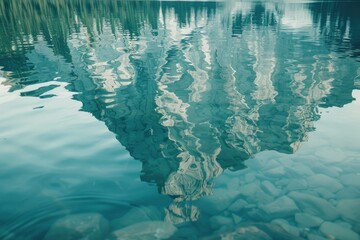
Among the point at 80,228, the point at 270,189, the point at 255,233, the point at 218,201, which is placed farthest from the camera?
the point at 270,189

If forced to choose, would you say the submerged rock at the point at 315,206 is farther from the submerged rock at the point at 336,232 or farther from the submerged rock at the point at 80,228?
the submerged rock at the point at 80,228

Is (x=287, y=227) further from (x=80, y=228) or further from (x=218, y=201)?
(x=80, y=228)

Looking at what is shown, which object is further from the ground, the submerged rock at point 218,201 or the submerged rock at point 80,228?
the submerged rock at point 80,228

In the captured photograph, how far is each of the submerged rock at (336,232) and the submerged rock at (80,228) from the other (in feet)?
19.8

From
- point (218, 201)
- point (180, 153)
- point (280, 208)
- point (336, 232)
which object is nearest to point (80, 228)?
point (218, 201)

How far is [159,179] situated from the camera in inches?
415

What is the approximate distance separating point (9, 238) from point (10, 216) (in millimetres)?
1049

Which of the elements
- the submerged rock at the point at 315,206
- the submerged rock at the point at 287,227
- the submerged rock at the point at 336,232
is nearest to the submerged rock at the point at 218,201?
the submerged rock at the point at 287,227

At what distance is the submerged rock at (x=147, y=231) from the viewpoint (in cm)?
757

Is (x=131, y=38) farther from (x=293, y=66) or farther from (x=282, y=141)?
(x=282, y=141)

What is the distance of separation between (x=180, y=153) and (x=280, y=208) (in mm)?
4769

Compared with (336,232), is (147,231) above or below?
above

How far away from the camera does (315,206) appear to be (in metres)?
8.84

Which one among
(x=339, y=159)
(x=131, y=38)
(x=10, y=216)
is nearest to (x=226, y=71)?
(x=339, y=159)
